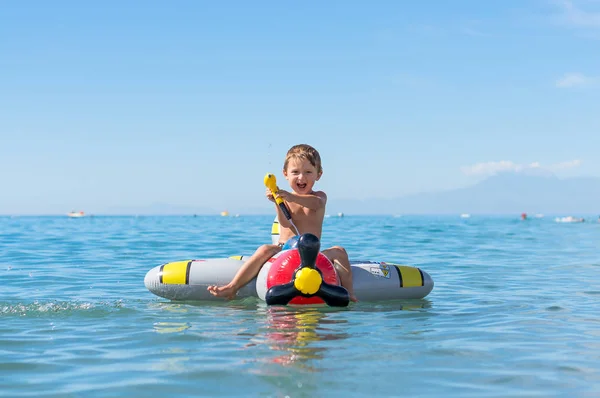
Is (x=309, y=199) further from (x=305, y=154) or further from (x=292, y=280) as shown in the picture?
(x=292, y=280)

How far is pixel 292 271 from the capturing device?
6562mm

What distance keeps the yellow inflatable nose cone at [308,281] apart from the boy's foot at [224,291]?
43.4 inches

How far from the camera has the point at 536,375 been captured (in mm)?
4238

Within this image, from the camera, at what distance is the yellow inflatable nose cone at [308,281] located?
638 centimetres

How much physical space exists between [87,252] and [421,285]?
33.8 feet

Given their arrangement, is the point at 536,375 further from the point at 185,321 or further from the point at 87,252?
the point at 87,252

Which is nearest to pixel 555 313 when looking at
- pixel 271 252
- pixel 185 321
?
pixel 271 252

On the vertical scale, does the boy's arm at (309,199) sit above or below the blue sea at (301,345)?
above

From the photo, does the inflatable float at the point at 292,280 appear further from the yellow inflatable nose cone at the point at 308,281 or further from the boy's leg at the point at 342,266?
the boy's leg at the point at 342,266

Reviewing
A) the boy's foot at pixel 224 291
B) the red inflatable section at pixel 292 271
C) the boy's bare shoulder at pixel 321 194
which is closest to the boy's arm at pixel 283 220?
the boy's bare shoulder at pixel 321 194

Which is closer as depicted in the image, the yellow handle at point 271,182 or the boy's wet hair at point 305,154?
the yellow handle at point 271,182

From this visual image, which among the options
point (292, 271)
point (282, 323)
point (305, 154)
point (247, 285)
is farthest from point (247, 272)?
point (282, 323)

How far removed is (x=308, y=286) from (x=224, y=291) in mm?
1252

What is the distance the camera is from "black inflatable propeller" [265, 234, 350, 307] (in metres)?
6.32
